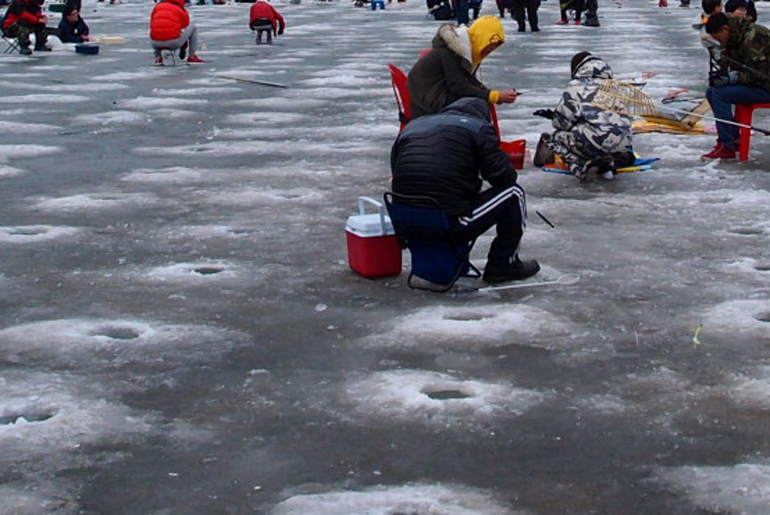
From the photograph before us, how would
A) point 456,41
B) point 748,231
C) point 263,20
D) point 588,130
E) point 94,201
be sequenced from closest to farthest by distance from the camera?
point 748,231
point 456,41
point 94,201
point 588,130
point 263,20

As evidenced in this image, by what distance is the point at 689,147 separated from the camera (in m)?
12.2

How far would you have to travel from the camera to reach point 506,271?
743 cm

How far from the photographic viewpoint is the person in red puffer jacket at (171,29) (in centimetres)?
2059

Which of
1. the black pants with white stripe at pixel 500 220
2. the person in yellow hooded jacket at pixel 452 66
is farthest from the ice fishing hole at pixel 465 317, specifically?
the person in yellow hooded jacket at pixel 452 66

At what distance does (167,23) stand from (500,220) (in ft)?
46.6

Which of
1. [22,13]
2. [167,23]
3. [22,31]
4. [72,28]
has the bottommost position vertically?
[72,28]

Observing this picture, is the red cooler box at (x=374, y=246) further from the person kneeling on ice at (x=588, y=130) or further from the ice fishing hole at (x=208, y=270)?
the person kneeling on ice at (x=588, y=130)

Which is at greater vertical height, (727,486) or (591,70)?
(591,70)

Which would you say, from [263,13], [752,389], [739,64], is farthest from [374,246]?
[263,13]

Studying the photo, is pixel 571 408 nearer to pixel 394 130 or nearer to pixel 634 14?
pixel 394 130

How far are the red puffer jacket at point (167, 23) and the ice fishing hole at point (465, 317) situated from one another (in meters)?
14.7

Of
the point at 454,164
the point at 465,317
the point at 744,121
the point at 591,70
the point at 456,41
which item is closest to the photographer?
the point at 465,317

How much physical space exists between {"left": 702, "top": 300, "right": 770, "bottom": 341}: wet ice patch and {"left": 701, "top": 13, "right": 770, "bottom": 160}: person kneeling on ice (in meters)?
4.53

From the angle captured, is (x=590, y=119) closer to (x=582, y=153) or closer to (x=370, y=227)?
(x=582, y=153)
